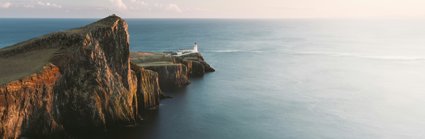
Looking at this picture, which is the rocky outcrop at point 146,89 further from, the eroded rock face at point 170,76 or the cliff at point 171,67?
the eroded rock face at point 170,76

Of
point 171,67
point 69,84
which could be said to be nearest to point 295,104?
point 171,67

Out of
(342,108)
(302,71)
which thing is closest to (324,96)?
(342,108)

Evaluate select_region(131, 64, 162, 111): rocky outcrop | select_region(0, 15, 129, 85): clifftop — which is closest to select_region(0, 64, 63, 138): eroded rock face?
select_region(0, 15, 129, 85): clifftop

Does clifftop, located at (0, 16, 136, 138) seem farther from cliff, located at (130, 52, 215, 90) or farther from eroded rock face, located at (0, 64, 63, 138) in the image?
cliff, located at (130, 52, 215, 90)

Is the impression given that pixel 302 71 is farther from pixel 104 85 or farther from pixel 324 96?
pixel 104 85

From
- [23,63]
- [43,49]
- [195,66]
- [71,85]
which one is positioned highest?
[43,49]

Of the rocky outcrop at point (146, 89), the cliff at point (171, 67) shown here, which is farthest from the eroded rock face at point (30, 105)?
the cliff at point (171, 67)

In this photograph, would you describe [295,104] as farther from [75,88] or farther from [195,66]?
[75,88]
